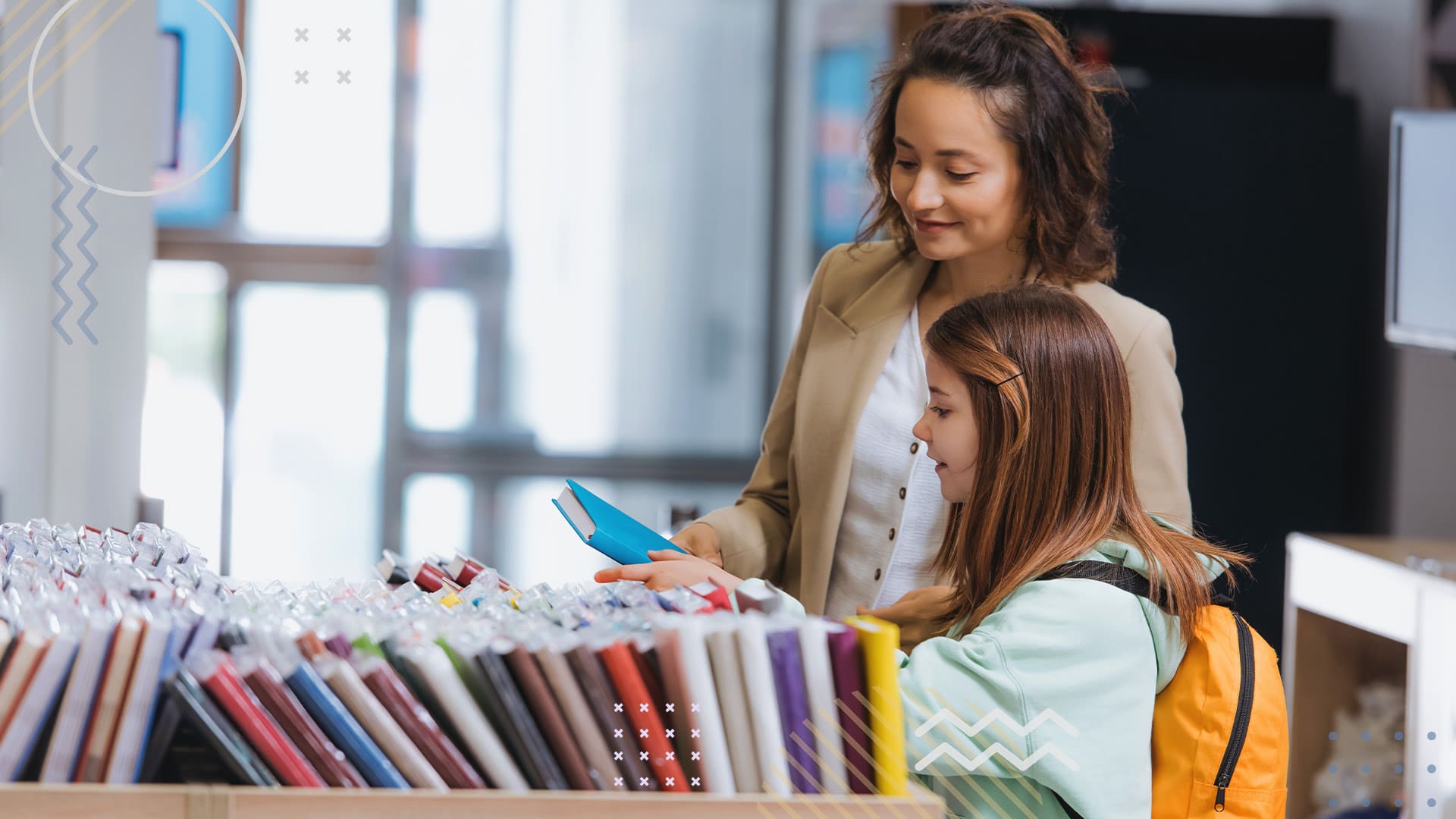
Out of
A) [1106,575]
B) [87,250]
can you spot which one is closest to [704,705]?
[1106,575]

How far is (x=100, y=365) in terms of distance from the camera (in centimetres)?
198

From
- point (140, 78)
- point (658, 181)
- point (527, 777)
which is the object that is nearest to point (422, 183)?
point (658, 181)

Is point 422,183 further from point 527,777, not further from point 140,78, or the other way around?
point 527,777

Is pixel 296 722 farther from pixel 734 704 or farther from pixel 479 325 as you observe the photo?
pixel 479 325

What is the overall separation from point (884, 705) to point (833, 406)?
721mm

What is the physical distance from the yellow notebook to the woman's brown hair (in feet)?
2.33

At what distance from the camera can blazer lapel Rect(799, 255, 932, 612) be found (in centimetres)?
156

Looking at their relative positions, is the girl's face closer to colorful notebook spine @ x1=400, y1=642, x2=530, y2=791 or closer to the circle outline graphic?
colorful notebook spine @ x1=400, y1=642, x2=530, y2=791

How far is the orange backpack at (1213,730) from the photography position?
3.69 feet

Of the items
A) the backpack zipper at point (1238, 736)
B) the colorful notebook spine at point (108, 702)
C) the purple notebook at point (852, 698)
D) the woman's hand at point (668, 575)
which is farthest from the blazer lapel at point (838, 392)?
the colorful notebook spine at point (108, 702)

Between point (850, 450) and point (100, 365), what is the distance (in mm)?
1173

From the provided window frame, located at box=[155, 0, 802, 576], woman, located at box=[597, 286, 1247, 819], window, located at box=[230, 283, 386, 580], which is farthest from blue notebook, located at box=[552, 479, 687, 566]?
window, located at box=[230, 283, 386, 580]

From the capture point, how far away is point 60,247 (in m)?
1.84

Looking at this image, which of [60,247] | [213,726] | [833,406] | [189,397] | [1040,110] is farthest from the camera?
[189,397]
